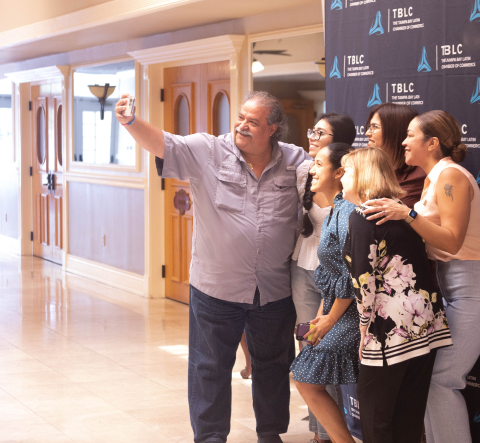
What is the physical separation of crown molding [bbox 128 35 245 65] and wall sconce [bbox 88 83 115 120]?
78 cm

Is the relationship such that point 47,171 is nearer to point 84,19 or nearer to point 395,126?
point 84,19

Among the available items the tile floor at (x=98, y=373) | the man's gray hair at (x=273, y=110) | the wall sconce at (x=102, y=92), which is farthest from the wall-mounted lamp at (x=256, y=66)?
the man's gray hair at (x=273, y=110)

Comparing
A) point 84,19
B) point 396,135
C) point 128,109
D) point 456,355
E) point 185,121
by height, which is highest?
point 84,19

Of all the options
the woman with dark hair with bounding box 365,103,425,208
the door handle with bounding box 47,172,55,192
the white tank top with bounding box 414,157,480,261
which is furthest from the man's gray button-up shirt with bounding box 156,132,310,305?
the door handle with bounding box 47,172,55,192

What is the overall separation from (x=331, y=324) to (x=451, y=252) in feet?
1.93

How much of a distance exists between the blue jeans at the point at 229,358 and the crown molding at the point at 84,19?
2899 mm

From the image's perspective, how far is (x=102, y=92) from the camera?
8.00m

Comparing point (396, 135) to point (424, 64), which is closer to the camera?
point (396, 135)

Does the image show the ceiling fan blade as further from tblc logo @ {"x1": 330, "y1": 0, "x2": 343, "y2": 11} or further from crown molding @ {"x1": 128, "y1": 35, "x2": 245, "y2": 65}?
tblc logo @ {"x1": 330, "y1": 0, "x2": 343, "y2": 11}

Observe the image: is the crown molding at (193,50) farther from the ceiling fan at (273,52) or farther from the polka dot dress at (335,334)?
the polka dot dress at (335,334)

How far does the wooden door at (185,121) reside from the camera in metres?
6.50

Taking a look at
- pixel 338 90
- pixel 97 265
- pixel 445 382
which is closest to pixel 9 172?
pixel 97 265

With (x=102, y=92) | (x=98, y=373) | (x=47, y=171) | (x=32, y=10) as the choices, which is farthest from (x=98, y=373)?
(x=47, y=171)

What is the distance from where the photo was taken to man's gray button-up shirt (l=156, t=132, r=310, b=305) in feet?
10.5
